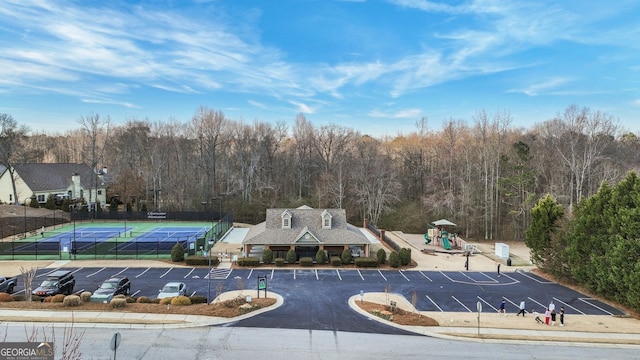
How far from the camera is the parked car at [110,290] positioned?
81.9 feet

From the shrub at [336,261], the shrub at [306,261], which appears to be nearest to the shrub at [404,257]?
the shrub at [336,261]

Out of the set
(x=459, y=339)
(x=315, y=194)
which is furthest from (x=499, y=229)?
(x=459, y=339)

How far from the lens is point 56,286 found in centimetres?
2645

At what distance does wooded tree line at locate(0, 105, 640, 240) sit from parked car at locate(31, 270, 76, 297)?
37.3 meters

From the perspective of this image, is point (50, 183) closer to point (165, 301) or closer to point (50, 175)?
point (50, 175)

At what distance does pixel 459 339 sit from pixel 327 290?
10.8 m

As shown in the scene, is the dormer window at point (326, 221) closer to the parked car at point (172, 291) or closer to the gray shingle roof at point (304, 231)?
the gray shingle roof at point (304, 231)

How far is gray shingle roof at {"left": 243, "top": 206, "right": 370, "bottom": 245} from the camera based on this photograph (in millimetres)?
39375

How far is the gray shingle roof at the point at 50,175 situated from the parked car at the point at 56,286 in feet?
156

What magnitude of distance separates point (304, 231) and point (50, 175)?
5697 cm

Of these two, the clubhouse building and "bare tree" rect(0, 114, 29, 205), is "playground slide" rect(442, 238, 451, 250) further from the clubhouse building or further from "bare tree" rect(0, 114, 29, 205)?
"bare tree" rect(0, 114, 29, 205)

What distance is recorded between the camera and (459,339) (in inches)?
808

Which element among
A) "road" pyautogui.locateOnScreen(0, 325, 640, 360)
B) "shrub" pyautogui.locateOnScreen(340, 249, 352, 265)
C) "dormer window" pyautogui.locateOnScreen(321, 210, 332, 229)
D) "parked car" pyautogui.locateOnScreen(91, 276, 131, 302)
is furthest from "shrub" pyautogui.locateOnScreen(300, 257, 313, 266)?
"road" pyautogui.locateOnScreen(0, 325, 640, 360)

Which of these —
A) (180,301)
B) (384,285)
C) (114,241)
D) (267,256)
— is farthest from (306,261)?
(114,241)
